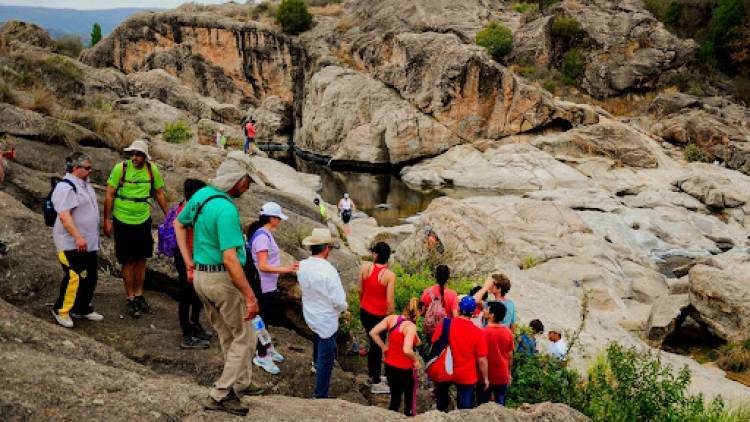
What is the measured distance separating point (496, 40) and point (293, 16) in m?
23.1

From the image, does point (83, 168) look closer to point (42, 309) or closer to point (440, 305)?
point (42, 309)

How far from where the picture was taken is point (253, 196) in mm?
11773

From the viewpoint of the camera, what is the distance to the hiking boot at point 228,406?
387cm

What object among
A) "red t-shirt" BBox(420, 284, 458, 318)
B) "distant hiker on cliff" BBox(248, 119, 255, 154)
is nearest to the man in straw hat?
"red t-shirt" BBox(420, 284, 458, 318)

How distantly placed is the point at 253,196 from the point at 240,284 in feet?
26.5

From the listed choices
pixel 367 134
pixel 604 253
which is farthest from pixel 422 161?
pixel 604 253

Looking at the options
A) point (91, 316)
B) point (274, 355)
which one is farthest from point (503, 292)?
point (91, 316)

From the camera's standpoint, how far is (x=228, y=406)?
3.88 meters

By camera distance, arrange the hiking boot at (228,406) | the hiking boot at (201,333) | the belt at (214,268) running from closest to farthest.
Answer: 1. the hiking boot at (228,406)
2. the belt at (214,268)
3. the hiking boot at (201,333)

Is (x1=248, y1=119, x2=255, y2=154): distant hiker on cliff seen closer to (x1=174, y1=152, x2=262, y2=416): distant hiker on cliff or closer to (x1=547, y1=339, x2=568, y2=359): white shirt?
(x1=547, y1=339, x2=568, y2=359): white shirt

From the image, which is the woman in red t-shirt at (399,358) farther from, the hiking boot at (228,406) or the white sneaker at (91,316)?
the white sneaker at (91,316)

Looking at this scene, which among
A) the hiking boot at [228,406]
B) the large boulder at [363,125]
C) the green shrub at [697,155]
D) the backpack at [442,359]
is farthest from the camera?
the large boulder at [363,125]

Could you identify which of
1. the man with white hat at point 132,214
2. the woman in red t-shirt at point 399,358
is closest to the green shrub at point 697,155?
the woman in red t-shirt at point 399,358

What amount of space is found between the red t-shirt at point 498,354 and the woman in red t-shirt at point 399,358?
2.90ft
